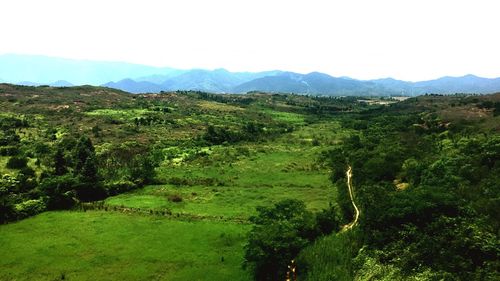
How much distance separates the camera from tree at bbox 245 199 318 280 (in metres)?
47.7

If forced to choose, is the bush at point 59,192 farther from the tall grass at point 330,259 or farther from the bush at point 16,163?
the tall grass at point 330,259

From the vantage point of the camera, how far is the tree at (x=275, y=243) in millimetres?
47719

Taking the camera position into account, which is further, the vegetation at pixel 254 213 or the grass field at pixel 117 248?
the grass field at pixel 117 248

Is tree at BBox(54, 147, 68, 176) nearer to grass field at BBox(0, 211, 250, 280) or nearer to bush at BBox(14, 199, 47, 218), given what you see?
bush at BBox(14, 199, 47, 218)

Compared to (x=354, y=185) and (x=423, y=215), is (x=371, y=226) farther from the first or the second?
(x=354, y=185)

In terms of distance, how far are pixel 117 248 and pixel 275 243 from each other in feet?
73.4

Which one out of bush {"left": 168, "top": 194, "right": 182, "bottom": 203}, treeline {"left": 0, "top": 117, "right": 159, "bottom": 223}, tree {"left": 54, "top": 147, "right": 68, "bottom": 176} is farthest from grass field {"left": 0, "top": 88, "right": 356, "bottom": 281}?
tree {"left": 54, "top": 147, "right": 68, "bottom": 176}

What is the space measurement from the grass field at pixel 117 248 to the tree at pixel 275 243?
133 inches

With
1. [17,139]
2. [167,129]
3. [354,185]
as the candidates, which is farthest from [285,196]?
[167,129]

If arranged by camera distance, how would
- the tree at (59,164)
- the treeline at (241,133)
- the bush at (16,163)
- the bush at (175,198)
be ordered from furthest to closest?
the treeline at (241,133)
the bush at (16,163)
the tree at (59,164)
the bush at (175,198)

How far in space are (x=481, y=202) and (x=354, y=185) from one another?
3173 cm

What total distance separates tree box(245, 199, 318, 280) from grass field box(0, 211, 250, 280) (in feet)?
11.1

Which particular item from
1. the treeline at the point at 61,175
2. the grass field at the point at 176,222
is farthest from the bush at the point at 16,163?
the grass field at the point at 176,222

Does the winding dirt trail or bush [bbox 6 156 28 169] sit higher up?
the winding dirt trail
